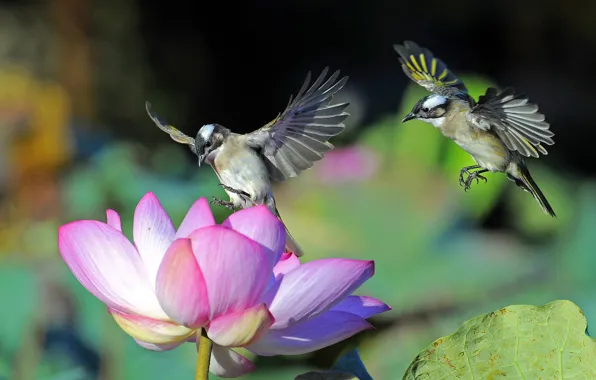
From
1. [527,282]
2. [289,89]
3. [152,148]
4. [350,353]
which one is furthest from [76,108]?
[350,353]

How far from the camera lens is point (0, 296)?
134 centimetres

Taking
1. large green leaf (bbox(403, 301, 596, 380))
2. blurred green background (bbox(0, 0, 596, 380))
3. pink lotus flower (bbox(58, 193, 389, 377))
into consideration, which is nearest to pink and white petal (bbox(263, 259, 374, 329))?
pink lotus flower (bbox(58, 193, 389, 377))

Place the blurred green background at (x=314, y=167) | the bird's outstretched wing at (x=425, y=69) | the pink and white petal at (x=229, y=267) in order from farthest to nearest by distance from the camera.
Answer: the blurred green background at (x=314, y=167) < the bird's outstretched wing at (x=425, y=69) < the pink and white petal at (x=229, y=267)

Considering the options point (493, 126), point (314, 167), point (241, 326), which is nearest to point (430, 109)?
point (493, 126)

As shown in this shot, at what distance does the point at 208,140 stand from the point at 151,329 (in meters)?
0.09

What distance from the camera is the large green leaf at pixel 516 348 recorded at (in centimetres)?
48

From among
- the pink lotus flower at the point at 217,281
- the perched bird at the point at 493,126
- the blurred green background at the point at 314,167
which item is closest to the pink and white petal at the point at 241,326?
the pink lotus flower at the point at 217,281

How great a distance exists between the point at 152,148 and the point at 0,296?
2.10m

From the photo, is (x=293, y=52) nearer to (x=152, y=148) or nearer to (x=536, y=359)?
(x=152, y=148)

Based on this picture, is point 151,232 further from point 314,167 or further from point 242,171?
point 314,167

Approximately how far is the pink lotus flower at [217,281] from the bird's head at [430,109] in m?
0.08

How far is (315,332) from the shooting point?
0.40 m

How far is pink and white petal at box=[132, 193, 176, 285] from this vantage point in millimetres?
416

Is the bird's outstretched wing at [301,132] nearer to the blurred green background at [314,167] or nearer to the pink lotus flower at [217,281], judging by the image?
the pink lotus flower at [217,281]
